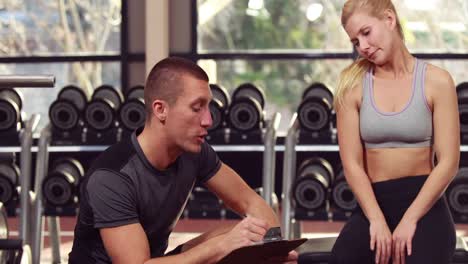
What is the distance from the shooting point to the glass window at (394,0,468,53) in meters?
6.38

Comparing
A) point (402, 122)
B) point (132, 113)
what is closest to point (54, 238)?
point (132, 113)

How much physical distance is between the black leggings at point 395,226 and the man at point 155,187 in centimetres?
30

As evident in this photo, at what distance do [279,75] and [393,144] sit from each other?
4.21 meters

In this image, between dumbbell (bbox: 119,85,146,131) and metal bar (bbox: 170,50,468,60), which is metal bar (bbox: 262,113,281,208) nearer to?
dumbbell (bbox: 119,85,146,131)

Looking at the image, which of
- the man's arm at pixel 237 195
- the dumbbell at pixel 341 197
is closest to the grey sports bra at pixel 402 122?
the man's arm at pixel 237 195

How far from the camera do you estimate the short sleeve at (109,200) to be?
214cm

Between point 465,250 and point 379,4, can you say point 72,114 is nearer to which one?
point 465,250

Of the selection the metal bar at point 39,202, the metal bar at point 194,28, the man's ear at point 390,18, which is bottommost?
the metal bar at point 39,202

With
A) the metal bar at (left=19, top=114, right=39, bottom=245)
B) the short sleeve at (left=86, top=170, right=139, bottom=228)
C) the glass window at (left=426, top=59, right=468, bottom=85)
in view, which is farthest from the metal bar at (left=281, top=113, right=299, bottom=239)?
the short sleeve at (left=86, top=170, right=139, bottom=228)

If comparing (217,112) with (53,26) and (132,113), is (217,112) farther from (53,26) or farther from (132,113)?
(53,26)

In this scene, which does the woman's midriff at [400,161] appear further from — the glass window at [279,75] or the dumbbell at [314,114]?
the glass window at [279,75]

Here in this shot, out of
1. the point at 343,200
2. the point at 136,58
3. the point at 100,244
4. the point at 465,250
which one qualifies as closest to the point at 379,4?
the point at 100,244

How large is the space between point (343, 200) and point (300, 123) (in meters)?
0.48

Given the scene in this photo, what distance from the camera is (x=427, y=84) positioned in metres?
2.43
